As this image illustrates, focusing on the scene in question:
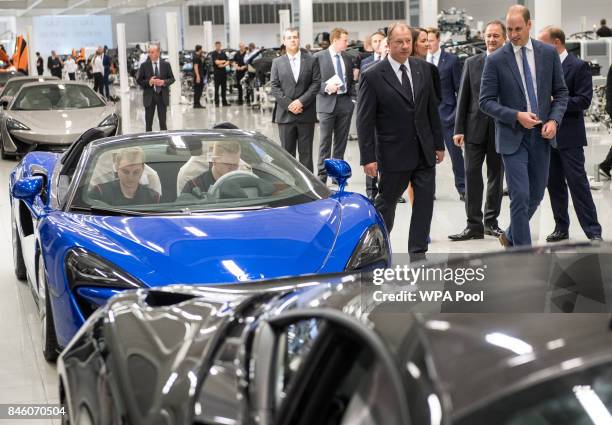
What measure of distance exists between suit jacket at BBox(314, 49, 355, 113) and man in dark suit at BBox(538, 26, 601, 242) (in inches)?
137

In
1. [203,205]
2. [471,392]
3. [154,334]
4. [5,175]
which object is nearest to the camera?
A: [471,392]

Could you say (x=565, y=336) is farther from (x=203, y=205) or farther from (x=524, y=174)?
(x=524, y=174)

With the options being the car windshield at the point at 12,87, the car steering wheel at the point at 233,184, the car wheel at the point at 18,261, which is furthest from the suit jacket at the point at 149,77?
the car steering wheel at the point at 233,184

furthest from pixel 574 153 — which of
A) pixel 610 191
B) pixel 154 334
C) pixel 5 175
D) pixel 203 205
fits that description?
pixel 5 175

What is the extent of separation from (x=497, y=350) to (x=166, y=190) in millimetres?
3864

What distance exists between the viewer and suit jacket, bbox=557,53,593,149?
7492 millimetres

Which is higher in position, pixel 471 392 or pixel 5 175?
pixel 471 392

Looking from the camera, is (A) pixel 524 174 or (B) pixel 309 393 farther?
(A) pixel 524 174

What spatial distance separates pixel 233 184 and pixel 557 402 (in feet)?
12.9

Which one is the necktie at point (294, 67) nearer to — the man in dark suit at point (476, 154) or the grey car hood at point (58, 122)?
the man in dark suit at point (476, 154)

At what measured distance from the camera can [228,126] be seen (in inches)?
260

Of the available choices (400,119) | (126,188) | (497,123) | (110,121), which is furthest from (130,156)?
(110,121)

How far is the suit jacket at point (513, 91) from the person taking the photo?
21.3 feet

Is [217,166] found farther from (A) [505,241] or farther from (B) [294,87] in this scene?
(B) [294,87]
